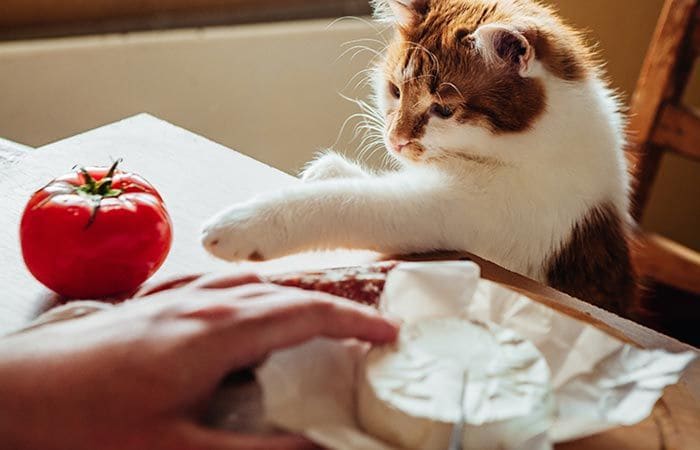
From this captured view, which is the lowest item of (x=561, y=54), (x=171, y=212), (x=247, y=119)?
(x=247, y=119)

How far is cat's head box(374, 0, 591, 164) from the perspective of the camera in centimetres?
109

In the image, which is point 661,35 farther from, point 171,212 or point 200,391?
point 200,391

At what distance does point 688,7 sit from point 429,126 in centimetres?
71

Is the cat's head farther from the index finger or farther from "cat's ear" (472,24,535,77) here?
the index finger

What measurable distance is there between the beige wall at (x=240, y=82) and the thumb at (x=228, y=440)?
5.67 ft

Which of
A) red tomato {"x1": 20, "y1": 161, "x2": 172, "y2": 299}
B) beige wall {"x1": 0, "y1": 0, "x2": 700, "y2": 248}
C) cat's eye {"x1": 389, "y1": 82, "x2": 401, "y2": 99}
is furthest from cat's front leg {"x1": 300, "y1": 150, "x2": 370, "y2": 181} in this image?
beige wall {"x1": 0, "y1": 0, "x2": 700, "y2": 248}

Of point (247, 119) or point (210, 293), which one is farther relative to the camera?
point (247, 119)

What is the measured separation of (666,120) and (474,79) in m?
0.70

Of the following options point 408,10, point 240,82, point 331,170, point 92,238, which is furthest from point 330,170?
point 240,82

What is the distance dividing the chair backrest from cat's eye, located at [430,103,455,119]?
553mm

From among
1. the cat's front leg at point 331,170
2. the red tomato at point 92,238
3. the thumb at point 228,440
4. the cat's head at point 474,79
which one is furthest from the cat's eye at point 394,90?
the thumb at point 228,440

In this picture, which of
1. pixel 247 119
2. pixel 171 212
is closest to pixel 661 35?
pixel 171 212

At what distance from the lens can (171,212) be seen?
3.43 feet

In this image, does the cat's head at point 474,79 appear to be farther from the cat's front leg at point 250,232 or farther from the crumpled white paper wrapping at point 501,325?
the crumpled white paper wrapping at point 501,325
